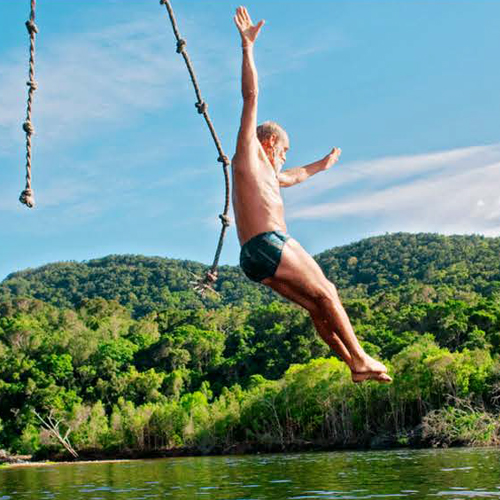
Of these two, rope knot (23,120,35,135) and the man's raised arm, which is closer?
the man's raised arm

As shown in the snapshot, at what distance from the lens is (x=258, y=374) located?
84062mm

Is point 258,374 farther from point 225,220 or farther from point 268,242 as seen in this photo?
point 268,242

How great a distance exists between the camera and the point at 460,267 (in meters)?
130

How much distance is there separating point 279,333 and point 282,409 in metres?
24.8

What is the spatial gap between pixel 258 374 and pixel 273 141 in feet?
261

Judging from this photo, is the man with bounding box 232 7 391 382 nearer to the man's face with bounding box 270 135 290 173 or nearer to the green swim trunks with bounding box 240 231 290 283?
the green swim trunks with bounding box 240 231 290 283

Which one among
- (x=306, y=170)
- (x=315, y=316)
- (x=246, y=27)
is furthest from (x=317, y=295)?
(x=246, y=27)

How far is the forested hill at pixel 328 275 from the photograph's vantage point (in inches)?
5187

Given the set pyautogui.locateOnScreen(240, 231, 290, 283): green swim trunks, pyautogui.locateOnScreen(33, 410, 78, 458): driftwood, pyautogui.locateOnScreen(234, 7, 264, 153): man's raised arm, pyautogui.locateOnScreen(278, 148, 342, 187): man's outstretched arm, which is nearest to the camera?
pyautogui.locateOnScreen(240, 231, 290, 283): green swim trunks

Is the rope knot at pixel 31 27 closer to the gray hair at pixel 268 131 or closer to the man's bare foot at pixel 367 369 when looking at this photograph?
the gray hair at pixel 268 131

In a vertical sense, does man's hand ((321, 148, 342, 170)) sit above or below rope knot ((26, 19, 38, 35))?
below

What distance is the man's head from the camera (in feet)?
18.8

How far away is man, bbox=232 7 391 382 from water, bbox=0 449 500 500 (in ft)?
59.1

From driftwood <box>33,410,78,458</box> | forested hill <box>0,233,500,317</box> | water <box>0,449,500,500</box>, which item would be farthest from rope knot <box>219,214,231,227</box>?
forested hill <box>0,233,500,317</box>
